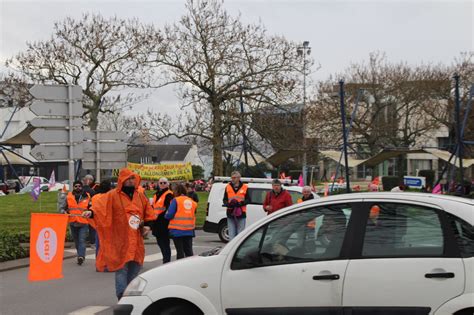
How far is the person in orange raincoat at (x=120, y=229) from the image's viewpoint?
6.77m

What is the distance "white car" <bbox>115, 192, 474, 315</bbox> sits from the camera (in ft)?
15.0

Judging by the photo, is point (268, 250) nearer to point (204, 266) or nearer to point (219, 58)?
point (204, 266)

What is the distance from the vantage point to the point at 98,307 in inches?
311

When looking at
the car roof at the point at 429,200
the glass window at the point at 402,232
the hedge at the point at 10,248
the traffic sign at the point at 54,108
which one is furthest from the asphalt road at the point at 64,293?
the glass window at the point at 402,232

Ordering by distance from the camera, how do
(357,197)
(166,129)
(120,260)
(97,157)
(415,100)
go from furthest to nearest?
(415,100) → (166,129) → (97,157) → (120,260) → (357,197)

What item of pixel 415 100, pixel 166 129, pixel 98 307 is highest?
pixel 415 100

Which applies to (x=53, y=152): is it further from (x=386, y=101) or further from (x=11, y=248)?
(x=386, y=101)

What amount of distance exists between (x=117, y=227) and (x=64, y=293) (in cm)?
280

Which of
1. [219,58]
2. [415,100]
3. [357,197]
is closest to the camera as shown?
[357,197]

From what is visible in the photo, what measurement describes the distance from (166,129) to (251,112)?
17.8 feet

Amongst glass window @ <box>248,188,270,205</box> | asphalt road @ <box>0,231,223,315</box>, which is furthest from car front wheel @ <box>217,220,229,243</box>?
asphalt road @ <box>0,231,223,315</box>

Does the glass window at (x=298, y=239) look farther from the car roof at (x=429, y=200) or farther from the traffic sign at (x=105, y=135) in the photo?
the traffic sign at (x=105, y=135)

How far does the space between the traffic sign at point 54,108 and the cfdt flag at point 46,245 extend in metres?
4.21

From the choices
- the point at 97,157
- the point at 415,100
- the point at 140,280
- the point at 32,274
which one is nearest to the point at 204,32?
the point at 97,157
